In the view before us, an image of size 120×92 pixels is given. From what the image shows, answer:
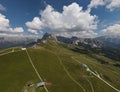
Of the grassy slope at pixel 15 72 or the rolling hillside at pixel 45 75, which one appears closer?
the grassy slope at pixel 15 72

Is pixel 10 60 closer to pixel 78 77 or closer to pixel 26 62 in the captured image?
pixel 26 62

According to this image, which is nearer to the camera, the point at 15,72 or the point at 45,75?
the point at 45,75

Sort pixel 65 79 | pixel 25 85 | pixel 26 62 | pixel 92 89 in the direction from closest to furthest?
pixel 25 85
pixel 92 89
pixel 65 79
pixel 26 62

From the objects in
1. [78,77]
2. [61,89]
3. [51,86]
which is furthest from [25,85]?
[78,77]

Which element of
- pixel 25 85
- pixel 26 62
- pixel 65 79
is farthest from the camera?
pixel 26 62

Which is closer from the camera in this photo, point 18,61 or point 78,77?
point 78,77

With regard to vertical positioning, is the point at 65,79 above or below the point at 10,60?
below

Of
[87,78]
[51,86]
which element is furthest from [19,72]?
[87,78]

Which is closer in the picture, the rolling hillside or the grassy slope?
the grassy slope

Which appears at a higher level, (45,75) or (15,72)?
(15,72)
